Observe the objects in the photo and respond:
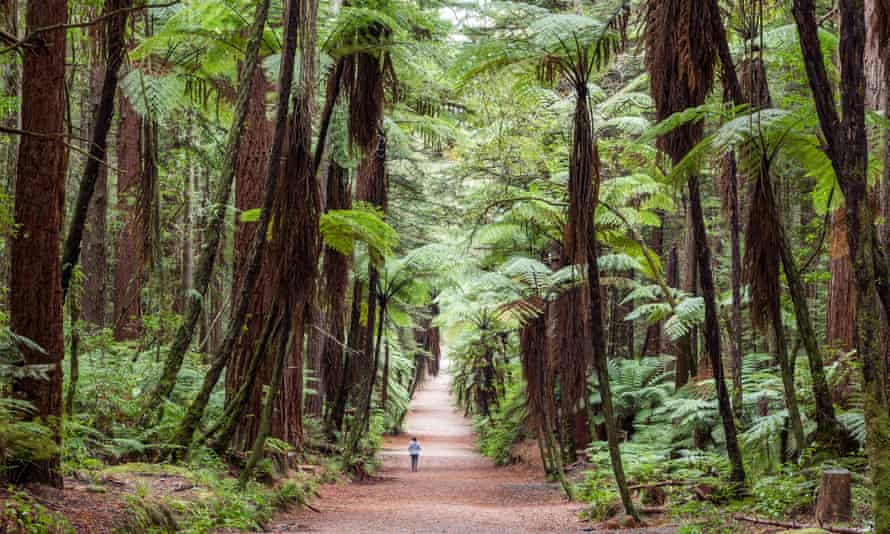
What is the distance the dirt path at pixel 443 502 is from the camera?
845cm

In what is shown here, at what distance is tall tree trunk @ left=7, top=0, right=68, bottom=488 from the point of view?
5.00m

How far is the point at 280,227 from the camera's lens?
24.2ft

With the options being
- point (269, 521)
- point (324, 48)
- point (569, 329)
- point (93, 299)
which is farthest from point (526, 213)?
point (93, 299)

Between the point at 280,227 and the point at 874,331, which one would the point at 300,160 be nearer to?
the point at 280,227

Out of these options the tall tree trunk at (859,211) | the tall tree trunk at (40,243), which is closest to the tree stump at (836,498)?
the tall tree trunk at (859,211)

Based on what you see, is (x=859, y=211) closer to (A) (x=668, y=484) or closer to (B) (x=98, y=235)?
(A) (x=668, y=484)

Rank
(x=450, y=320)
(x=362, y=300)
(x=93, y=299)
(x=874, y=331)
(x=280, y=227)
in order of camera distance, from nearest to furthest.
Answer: (x=874, y=331) < (x=280, y=227) < (x=93, y=299) < (x=362, y=300) < (x=450, y=320)

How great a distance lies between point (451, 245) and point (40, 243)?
34.9 ft

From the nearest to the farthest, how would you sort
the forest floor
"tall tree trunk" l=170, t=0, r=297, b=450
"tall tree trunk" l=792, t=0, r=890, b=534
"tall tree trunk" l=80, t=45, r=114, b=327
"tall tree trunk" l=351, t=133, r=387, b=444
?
"tall tree trunk" l=792, t=0, r=890, b=534 < "tall tree trunk" l=170, t=0, r=297, b=450 < the forest floor < "tall tree trunk" l=80, t=45, r=114, b=327 < "tall tree trunk" l=351, t=133, r=387, b=444

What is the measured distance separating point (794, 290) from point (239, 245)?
6974 millimetres

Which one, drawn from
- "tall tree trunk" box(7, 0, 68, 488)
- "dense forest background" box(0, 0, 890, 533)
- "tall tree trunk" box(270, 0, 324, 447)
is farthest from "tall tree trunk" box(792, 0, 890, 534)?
"tall tree trunk" box(7, 0, 68, 488)

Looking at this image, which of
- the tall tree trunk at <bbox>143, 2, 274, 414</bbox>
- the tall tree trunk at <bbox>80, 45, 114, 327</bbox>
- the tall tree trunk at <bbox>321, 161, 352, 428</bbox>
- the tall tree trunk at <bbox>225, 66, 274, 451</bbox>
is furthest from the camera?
the tall tree trunk at <bbox>80, 45, 114, 327</bbox>

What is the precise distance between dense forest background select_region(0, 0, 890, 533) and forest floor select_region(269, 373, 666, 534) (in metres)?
0.62

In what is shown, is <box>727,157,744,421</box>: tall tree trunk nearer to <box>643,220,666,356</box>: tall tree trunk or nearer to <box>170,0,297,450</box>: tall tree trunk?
<box>170,0,297,450</box>: tall tree trunk
